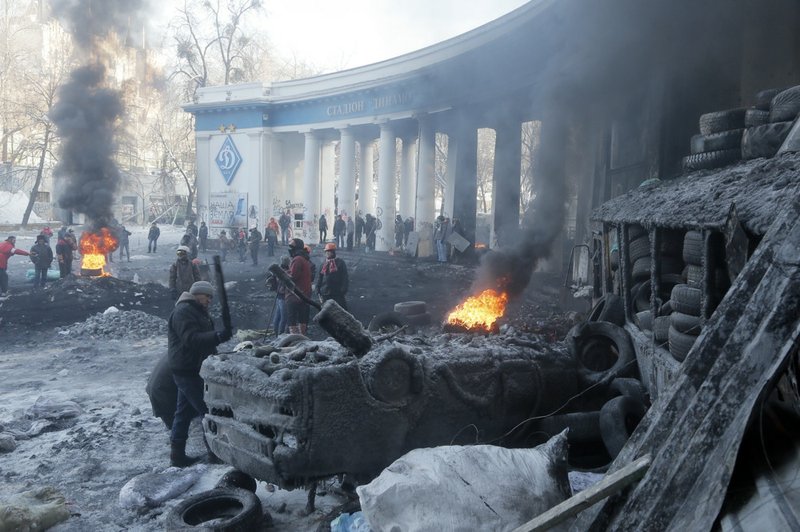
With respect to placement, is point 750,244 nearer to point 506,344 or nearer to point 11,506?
point 506,344

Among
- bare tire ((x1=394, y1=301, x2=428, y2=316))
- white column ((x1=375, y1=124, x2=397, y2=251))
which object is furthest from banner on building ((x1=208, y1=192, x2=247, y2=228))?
bare tire ((x1=394, y1=301, x2=428, y2=316))

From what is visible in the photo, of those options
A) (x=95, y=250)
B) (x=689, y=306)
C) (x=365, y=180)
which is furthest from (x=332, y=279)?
(x=365, y=180)

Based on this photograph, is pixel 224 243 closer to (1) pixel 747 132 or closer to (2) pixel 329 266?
(2) pixel 329 266

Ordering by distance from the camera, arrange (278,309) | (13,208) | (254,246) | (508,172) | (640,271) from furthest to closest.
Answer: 1. (13,208)
2. (254,246)
3. (508,172)
4. (278,309)
5. (640,271)

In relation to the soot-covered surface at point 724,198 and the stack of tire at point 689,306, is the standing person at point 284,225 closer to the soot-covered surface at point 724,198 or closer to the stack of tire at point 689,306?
the soot-covered surface at point 724,198

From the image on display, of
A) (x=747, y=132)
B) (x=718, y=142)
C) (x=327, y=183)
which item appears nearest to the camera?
(x=747, y=132)

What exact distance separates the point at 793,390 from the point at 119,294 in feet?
55.1

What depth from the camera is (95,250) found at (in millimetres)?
20234

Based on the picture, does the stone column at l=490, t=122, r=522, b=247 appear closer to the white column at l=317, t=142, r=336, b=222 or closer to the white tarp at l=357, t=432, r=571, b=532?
the white column at l=317, t=142, r=336, b=222

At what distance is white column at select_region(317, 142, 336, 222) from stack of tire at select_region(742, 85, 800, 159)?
2834 centimetres

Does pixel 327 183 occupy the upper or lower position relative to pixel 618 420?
upper

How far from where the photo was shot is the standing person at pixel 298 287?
432 inches

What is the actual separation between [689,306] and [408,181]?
1025 inches

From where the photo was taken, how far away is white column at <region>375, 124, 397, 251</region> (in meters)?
28.4
